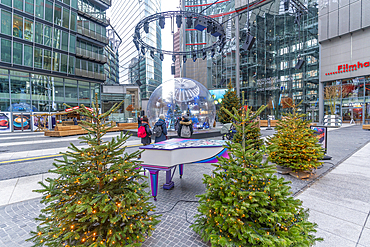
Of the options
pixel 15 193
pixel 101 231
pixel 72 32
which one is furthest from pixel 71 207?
pixel 72 32

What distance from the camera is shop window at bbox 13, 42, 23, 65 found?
2036 centimetres

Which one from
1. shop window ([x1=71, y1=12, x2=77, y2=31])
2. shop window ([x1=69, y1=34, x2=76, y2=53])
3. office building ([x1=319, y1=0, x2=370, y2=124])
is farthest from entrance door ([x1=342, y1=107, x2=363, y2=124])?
shop window ([x1=71, y1=12, x2=77, y2=31])

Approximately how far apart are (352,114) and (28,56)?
44.8 m

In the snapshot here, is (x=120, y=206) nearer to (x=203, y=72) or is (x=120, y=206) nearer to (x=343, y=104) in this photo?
(x=343, y=104)

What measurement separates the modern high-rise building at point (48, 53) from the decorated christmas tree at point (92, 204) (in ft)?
89.0

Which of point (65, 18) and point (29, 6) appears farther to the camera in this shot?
point (65, 18)

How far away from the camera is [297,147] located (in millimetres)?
4852

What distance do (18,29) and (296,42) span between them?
41066 millimetres

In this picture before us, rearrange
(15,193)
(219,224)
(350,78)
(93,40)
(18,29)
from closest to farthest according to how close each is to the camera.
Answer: (219,224) < (15,193) < (18,29) < (350,78) < (93,40)

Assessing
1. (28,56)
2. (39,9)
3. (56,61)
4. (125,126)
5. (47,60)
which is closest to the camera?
(28,56)

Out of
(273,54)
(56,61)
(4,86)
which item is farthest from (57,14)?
(273,54)

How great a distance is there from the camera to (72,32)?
2559 cm

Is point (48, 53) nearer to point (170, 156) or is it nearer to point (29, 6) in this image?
point (29, 6)

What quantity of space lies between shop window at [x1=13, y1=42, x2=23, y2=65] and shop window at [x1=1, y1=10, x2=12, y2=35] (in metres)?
1.31
